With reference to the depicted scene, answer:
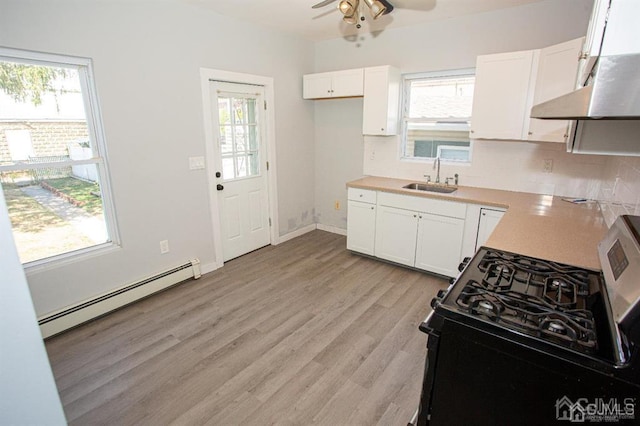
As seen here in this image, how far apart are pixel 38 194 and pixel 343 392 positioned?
261cm

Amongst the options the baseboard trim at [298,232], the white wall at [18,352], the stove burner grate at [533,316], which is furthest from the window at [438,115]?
the white wall at [18,352]

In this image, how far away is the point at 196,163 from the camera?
329 cm

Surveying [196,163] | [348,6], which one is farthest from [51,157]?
[348,6]

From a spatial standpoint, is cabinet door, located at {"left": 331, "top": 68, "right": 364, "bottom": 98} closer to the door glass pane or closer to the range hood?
the door glass pane

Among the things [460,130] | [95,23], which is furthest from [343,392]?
[95,23]

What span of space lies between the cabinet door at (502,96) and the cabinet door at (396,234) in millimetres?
1046

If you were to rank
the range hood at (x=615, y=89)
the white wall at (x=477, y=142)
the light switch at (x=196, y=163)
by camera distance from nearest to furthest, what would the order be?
the range hood at (x=615, y=89) → the white wall at (x=477, y=142) → the light switch at (x=196, y=163)

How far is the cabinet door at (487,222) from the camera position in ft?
9.50

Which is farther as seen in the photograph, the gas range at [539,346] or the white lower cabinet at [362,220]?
the white lower cabinet at [362,220]

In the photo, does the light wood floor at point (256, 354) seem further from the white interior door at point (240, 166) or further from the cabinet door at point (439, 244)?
the white interior door at point (240, 166)

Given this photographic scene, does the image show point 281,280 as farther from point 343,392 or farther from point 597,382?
point 597,382

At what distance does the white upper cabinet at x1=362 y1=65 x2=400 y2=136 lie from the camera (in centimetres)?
363

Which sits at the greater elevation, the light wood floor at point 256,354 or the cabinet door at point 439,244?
the cabinet door at point 439,244

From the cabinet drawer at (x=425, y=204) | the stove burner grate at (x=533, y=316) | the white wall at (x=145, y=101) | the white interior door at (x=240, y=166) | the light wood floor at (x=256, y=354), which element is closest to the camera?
the stove burner grate at (x=533, y=316)
